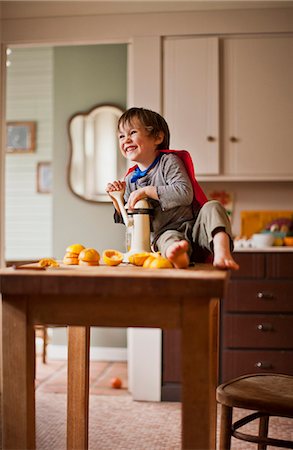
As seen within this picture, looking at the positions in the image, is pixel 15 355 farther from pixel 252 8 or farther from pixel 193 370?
pixel 252 8

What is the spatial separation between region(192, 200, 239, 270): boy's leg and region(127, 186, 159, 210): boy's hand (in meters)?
0.14

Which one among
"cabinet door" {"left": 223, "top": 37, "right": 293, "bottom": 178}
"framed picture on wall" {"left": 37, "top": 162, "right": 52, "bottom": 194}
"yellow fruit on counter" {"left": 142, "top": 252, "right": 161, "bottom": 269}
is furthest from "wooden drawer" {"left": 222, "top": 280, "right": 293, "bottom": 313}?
"framed picture on wall" {"left": 37, "top": 162, "right": 52, "bottom": 194}

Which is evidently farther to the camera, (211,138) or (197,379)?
(211,138)

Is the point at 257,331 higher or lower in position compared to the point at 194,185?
lower

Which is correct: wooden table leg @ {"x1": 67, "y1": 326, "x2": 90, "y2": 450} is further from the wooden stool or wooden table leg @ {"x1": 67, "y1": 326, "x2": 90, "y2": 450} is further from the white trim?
the white trim

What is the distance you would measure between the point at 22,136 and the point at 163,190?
13.5 ft

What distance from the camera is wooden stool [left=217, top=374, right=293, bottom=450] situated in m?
1.62

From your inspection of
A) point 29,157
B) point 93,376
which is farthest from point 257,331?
point 29,157

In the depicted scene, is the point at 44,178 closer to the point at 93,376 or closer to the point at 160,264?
the point at 93,376

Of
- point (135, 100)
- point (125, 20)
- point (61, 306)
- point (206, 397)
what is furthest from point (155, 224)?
point (125, 20)

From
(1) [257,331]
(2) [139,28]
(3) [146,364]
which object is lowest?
(3) [146,364]

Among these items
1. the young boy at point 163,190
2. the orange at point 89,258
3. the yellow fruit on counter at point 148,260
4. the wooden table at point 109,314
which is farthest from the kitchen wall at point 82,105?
the wooden table at point 109,314

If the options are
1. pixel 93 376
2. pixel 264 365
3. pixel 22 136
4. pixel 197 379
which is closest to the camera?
pixel 197 379

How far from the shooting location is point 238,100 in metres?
3.60
